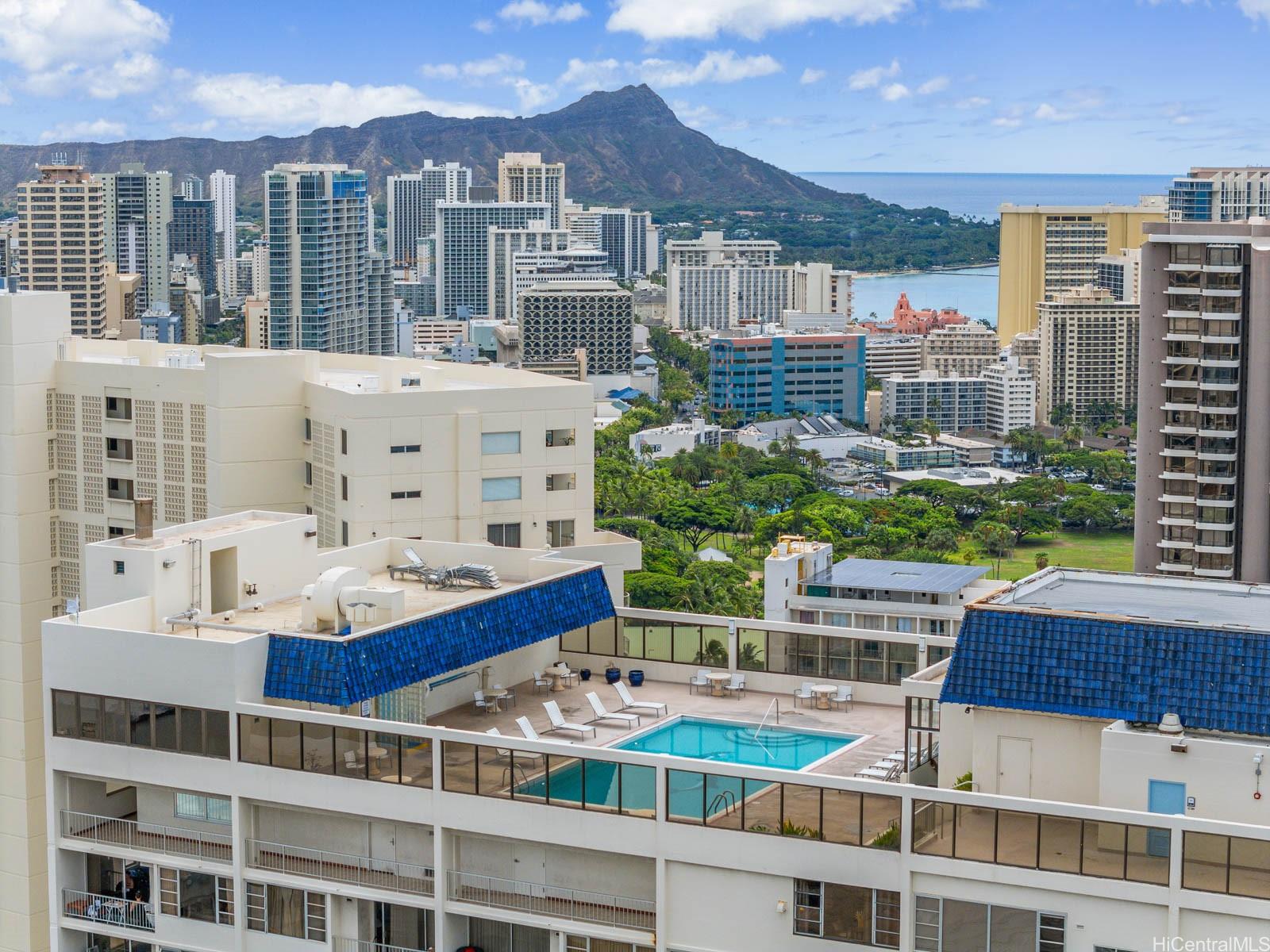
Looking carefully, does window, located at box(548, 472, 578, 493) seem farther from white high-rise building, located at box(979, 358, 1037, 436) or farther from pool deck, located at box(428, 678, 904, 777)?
white high-rise building, located at box(979, 358, 1037, 436)

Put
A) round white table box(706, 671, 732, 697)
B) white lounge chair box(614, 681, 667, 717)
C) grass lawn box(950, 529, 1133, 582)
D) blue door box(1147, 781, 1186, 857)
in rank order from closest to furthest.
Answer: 1. blue door box(1147, 781, 1186, 857)
2. white lounge chair box(614, 681, 667, 717)
3. round white table box(706, 671, 732, 697)
4. grass lawn box(950, 529, 1133, 582)

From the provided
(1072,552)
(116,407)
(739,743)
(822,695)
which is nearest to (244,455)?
(116,407)

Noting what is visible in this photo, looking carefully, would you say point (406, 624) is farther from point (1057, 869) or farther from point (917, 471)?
point (917, 471)

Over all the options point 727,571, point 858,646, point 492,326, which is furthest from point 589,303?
point 858,646

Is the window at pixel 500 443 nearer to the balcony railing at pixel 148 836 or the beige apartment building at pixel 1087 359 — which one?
the balcony railing at pixel 148 836

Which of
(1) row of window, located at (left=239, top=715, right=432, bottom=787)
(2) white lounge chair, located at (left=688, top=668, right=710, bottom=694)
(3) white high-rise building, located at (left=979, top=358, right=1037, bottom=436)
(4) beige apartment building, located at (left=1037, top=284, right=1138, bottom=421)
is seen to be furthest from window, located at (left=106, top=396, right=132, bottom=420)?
(4) beige apartment building, located at (left=1037, top=284, right=1138, bottom=421)

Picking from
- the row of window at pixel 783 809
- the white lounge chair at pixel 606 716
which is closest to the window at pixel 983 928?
the row of window at pixel 783 809

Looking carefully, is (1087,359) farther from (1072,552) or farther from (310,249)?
(310,249)
